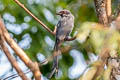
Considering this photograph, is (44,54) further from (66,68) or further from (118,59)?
(118,59)

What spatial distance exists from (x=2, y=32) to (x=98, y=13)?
4.92ft

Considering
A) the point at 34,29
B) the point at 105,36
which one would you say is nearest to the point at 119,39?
the point at 105,36

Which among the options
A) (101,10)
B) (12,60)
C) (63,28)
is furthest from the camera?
(63,28)

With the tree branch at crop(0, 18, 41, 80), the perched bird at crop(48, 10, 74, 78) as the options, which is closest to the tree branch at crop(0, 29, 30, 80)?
the tree branch at crop(0, 18, 41, 80)

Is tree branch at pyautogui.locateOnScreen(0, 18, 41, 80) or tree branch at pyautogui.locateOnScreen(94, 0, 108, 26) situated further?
tree branch at pyautogui.locateOnScreen(94, 0, 108, 26)

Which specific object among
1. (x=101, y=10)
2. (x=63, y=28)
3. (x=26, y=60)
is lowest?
(x=63, y=28)

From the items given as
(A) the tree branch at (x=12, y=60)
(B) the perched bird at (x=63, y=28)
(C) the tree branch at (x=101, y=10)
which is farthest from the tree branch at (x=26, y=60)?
(B) the perched bird at (x=63, y=28)

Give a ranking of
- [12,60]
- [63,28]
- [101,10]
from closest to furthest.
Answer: [12,60]
[101,10]
[63,28]

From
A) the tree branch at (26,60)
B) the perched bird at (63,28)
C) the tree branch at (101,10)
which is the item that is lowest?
the perched bird at (63,28)

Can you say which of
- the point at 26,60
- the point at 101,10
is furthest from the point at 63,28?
the point at 26,60

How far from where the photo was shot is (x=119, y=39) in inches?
91.4

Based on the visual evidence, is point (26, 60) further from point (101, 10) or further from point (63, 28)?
point (63, 28)

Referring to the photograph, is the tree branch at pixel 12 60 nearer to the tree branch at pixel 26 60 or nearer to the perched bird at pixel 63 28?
the tree branch at pixel 26 60

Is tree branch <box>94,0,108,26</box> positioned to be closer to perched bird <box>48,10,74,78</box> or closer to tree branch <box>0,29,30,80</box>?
perched bird <box>48,10,74,78</box>
